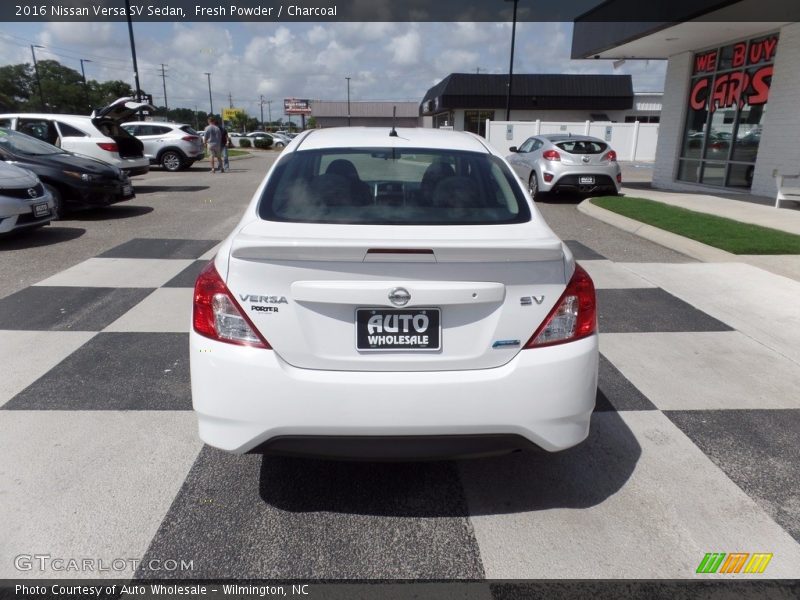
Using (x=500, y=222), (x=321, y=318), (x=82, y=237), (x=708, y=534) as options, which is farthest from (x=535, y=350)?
(x=82, y=237)

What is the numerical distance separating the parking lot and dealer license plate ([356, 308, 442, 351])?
852mm

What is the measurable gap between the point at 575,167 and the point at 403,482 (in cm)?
1168

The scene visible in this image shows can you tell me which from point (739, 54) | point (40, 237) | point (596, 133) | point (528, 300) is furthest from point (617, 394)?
point (596, 133)

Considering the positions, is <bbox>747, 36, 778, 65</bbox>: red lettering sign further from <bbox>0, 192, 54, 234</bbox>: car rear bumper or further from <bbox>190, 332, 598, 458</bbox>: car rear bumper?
<bbox>0, 192, 54, 234</bbox>: car rear bumper

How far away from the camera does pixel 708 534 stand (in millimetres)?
2570

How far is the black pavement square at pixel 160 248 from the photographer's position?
7645mm

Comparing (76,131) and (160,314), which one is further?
(76,131)

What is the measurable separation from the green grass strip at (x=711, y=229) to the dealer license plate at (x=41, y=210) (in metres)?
9.04

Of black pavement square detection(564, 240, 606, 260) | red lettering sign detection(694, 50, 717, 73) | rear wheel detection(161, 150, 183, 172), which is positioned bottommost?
black pavement square detection(564, 240, 606, 260)

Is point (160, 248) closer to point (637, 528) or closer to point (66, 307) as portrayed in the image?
point (66, 307)

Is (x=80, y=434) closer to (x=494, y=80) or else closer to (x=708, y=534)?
(x=708, y=534)

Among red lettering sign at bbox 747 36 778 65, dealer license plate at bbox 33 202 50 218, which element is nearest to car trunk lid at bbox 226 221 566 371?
dealer license plate at bbox 33 202 50 218

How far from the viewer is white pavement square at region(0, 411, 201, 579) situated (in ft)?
8.00

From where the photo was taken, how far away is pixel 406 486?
114 inches
